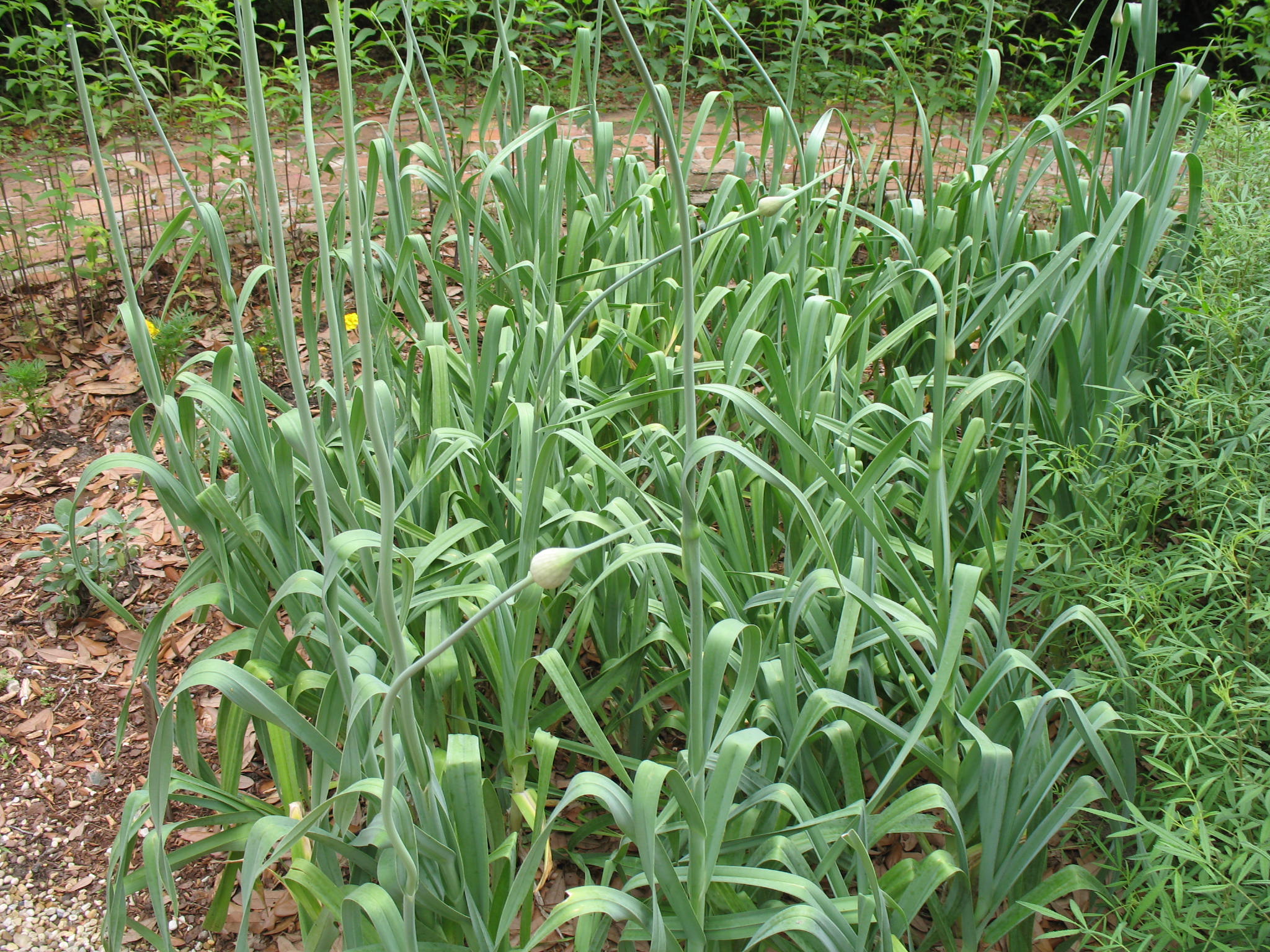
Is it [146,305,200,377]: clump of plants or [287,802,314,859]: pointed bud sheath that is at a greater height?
[146,305,200,377]: clump of plants

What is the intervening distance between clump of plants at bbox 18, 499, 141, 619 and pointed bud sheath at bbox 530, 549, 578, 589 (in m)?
1.63

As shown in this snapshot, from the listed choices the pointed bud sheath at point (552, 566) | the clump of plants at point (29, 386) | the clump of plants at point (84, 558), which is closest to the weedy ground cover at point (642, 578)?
the pointed bud sheath at point (552, 566)

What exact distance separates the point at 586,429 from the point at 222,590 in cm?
61

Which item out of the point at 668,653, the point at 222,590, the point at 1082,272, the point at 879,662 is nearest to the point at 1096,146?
the point at 1082,272

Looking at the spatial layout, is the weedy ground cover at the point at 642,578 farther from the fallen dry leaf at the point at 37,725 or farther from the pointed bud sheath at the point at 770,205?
the fallen dry leaf at the point at 37,725

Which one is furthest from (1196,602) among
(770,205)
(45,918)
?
(45,918)

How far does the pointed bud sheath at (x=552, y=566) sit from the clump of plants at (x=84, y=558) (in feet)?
5.36

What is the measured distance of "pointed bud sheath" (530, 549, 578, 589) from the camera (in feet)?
1.91

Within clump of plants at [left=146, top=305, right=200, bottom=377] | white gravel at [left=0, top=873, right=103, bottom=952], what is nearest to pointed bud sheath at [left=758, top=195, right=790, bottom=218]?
white gravel at [left=0, top=873, right=103, bottom=952]

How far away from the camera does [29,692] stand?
5.87ft

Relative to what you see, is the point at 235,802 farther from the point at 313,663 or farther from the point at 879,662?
the point at 879,662

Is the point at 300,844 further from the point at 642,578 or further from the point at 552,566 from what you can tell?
the point at 552,566

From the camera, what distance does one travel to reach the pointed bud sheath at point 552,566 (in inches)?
23.0

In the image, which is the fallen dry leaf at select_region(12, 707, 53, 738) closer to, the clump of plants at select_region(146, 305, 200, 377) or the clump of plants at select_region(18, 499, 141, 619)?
the clump of plants at select_region(18, 499, 141, 619)
